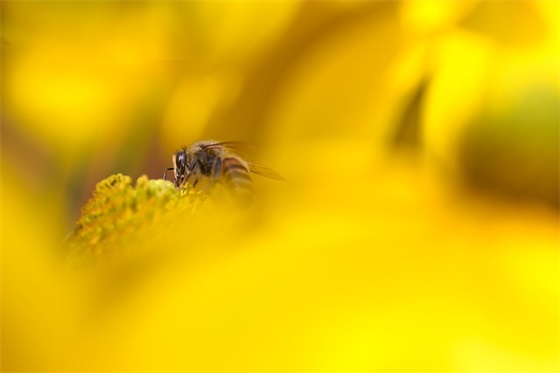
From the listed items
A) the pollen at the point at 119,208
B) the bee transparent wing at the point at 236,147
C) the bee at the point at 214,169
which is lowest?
the pollen at the point at 119,208

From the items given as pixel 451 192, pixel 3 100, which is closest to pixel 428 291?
pixel 451 192

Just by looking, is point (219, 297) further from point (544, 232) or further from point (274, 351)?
point (544, 232)

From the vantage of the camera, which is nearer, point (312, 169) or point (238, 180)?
point (238, 180)

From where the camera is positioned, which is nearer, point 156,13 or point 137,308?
point 137,308

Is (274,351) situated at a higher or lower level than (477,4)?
lower
